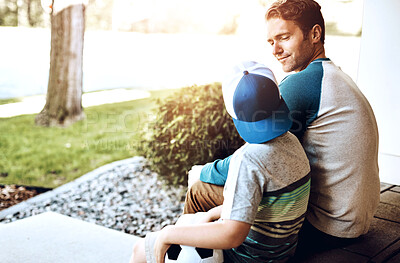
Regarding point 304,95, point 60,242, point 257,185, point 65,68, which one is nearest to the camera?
point 257,185

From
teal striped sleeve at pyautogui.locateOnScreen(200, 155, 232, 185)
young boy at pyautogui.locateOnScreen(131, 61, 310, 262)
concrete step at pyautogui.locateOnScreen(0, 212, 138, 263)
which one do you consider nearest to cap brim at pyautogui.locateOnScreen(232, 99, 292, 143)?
young boy at pyautogui.locateOnScreen(131, 61, 310, 262)

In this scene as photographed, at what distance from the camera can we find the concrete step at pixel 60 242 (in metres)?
2.68

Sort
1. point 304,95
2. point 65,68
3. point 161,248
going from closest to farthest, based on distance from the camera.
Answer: point 161,248 < point 304,95 < point 65,68

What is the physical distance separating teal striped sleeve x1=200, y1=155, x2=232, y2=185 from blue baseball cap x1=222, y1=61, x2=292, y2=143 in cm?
30

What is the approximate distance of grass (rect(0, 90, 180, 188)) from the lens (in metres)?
5.78

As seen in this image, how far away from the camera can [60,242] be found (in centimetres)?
290

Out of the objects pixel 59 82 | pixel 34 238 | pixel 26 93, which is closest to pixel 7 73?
pixel 26 93

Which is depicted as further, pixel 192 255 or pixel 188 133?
pixel 188 133

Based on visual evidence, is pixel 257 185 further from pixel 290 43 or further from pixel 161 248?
pixel 290 43

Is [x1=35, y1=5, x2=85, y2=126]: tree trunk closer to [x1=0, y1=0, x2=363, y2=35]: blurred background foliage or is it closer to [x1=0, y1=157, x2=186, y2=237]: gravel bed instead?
[x1=0, y1=157, x2=186, y2=237]: gravel bed

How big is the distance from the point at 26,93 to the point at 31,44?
1123mm

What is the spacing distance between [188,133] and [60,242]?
1233 mm

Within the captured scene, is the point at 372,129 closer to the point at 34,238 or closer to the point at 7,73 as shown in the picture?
Answer: the point at 34,238

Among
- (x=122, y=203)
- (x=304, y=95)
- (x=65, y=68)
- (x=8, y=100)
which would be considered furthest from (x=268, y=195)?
(x=8, y=100)
